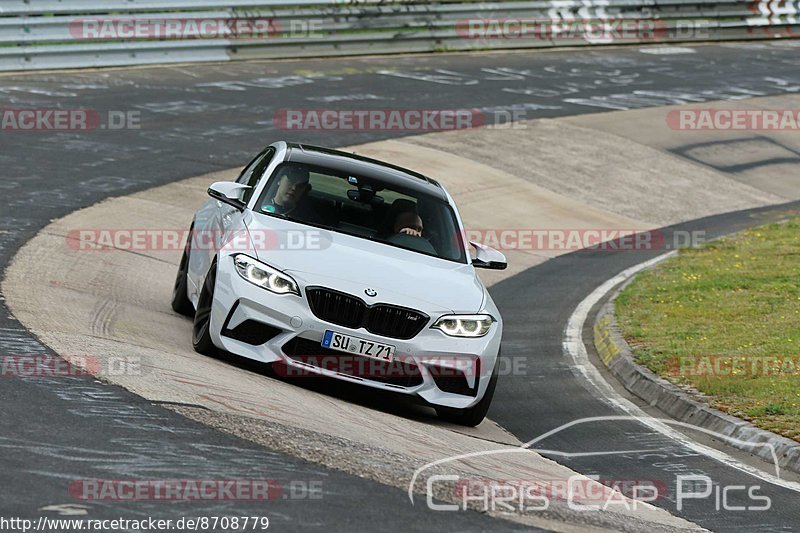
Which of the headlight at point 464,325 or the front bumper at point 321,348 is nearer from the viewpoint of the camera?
the front bumper at point 321,348

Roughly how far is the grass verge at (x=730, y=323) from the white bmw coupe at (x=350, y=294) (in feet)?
7.52

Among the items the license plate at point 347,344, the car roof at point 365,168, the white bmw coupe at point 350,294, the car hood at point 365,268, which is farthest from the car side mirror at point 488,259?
the license plate at point 347,344

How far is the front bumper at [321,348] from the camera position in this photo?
8.62 meters

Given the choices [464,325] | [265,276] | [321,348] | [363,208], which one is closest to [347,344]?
[321,348]

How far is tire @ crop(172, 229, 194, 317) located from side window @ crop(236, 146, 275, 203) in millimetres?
692

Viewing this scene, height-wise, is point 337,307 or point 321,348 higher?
point 337,307

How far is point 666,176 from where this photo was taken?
76.0 feet

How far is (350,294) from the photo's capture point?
28.3 ft

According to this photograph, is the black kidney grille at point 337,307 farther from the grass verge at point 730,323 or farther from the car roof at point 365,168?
the grass verge at point 730,323

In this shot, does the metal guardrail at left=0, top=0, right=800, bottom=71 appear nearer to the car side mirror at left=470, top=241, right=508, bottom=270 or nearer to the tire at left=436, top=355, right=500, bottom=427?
the car side mirror at left=470, top=241, right=508, bottom=270

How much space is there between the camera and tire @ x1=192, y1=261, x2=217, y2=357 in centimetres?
905

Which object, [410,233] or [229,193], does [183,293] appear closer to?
[229,193]

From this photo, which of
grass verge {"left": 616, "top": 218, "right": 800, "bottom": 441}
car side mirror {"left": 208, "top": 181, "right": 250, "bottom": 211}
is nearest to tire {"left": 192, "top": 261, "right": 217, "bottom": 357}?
car side mirror {"left": 208, "top": 181, "right": 250, "bottom": 211}

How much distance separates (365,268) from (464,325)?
2.60 ft
